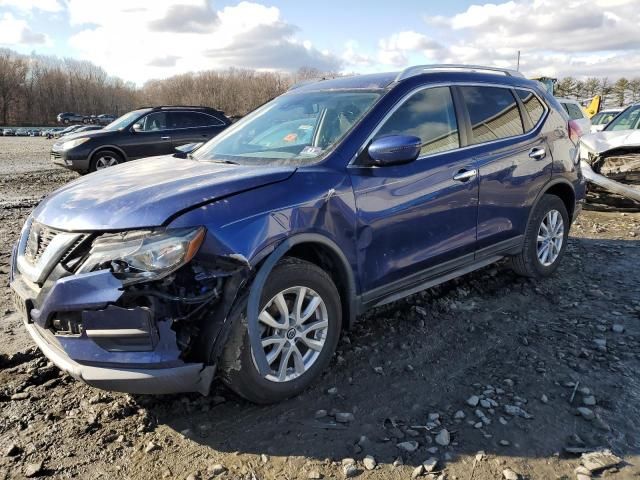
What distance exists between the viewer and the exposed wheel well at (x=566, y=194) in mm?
4984

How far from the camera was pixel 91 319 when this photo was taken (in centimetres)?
247

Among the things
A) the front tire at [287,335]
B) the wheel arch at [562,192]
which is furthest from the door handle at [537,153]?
the front tire at [287,335]

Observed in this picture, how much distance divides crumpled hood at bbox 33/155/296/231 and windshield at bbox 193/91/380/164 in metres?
0.31

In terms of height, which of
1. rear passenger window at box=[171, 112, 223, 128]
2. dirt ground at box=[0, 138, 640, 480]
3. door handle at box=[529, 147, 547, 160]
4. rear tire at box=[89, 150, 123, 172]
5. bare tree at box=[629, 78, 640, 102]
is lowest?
dirt ground at box=[0, 138, 640, 480]

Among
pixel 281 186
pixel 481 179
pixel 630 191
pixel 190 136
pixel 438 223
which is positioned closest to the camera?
pixel 281 186

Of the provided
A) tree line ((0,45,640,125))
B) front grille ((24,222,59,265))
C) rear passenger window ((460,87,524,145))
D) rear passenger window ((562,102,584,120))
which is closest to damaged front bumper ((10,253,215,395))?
front grille ((24,222,59,265))

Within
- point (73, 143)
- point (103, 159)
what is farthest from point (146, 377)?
point (73, 143)

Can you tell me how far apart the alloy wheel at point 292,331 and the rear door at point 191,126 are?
10093 mm

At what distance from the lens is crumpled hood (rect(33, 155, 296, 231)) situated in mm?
2590

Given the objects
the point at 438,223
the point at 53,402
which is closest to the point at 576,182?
the point at 438,223

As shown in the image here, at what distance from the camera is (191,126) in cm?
1266

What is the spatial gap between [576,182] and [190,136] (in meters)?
9.51

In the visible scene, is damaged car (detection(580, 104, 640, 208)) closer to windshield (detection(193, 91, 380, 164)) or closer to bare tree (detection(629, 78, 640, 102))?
windshield (detection(193, 91, 380, 164))

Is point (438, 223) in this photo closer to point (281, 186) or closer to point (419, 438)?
point (281, 186)
